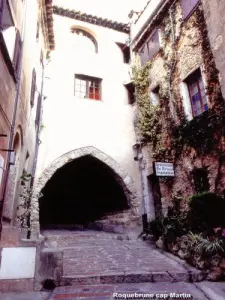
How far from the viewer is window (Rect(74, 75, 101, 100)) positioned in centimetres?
1153

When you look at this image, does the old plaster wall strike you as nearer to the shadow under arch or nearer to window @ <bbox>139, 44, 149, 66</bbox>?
the shadow under arch

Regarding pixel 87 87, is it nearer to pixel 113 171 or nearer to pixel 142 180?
pixel 113 171

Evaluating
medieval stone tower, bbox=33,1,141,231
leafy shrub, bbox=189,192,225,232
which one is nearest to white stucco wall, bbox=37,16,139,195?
medieval stone tower, bbox=33,1,141,231

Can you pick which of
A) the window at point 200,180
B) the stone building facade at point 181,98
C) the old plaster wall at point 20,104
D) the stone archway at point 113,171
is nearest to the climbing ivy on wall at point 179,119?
the stone building facade at point 181,98

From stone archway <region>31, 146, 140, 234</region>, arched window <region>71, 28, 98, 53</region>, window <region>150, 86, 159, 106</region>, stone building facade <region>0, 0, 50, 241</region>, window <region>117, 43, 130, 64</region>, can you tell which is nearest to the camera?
stone building facade <region>0, 0, 50, 241</region>

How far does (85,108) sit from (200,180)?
563cm

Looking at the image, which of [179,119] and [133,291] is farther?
[179,119]

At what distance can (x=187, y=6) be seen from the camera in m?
9.34

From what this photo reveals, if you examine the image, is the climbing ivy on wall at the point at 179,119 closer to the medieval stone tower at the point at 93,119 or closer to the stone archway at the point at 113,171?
the medieval stone tower at the point at 93,119

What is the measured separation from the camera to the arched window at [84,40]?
40.7 ft

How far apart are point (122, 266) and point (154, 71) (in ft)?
26.7

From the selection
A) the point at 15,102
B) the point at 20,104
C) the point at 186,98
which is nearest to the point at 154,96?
the point at 186,98

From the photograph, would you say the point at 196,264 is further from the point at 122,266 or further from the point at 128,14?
the point at 128,14

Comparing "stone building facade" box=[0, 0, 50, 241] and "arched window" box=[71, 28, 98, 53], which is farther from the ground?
"arched window" box=[71, 28, 98, 53]
